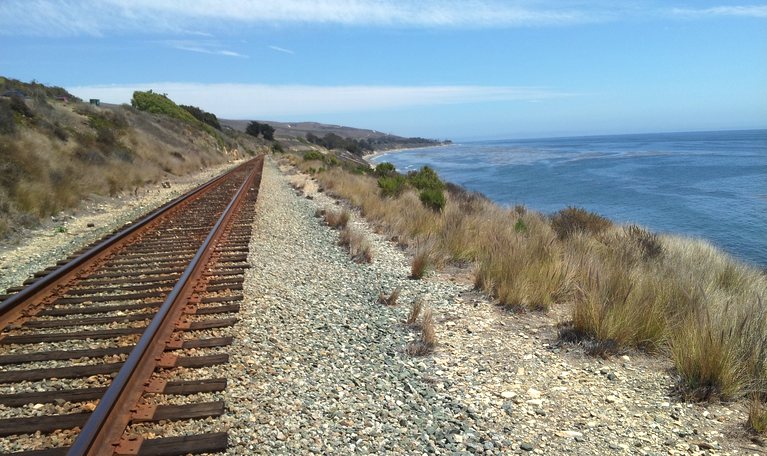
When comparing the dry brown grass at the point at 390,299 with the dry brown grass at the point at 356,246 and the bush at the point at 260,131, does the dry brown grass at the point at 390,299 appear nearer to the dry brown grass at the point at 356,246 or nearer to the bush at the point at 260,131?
the dry brown grass at the point at 356,246

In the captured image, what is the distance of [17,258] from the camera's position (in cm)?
891

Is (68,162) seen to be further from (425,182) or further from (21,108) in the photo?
(425,182)

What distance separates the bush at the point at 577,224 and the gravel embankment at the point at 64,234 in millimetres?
9671

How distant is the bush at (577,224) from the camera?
38.9 ft

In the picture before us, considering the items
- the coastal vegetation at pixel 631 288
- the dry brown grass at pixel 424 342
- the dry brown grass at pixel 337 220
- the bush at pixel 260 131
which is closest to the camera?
the coastal vegetation at pixel 631 288

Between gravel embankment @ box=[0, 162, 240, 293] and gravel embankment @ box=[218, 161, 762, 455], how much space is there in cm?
413

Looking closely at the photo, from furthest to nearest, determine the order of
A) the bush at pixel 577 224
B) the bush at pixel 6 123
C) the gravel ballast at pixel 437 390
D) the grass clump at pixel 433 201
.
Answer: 1. the bush at pixel 6 123
2. the grass clump at pixel 433 201
3. the bush at pixel 577 224
4. the gravel ballast at pixel 437 390

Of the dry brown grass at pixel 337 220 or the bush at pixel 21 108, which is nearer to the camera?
the dry brown grass at pixel 337 220

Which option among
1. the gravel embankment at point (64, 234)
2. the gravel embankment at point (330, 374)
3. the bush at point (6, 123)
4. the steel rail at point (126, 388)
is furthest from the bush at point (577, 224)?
the bush at point (6, 123)

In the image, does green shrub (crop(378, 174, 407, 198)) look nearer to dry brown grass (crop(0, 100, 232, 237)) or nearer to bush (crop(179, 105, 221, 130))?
dry brown grass (crop(0, 100, 232, 237))

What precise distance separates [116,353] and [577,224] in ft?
34.1

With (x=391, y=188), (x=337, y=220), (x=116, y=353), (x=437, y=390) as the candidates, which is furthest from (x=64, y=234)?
(x=391, y=188)

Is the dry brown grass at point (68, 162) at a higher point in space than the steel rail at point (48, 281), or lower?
higher

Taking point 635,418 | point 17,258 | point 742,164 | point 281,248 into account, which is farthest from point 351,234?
point 742,164
